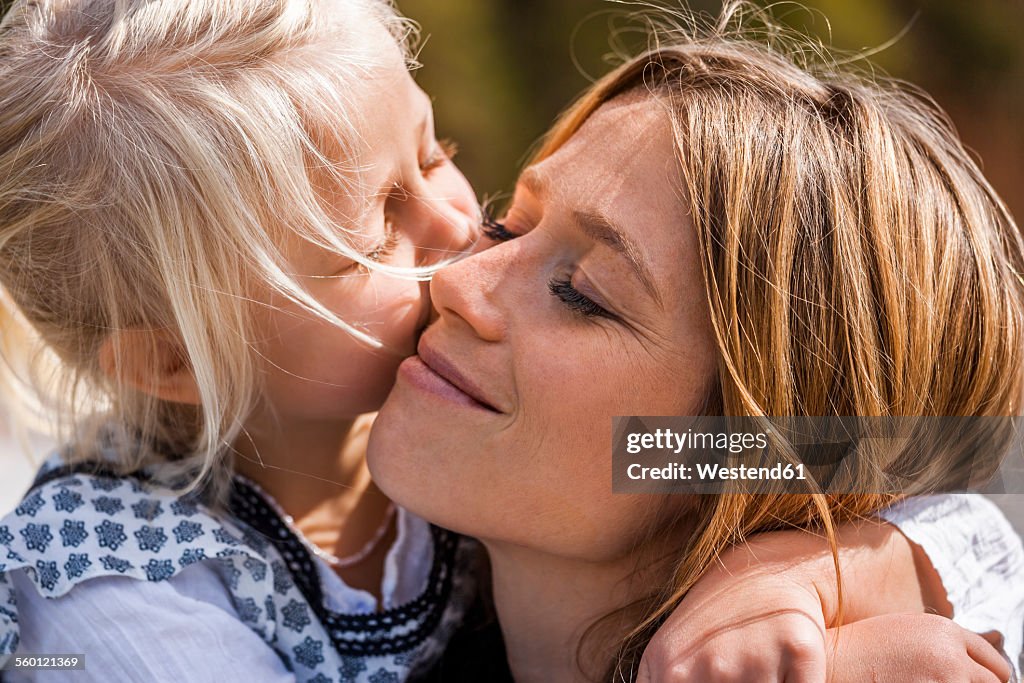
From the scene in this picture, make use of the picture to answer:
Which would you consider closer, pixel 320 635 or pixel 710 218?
pixel 710 218

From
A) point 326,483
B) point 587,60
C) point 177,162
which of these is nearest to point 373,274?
point 177,162

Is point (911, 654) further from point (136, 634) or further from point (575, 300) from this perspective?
point (136, 634)

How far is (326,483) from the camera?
Answer: 1774mm

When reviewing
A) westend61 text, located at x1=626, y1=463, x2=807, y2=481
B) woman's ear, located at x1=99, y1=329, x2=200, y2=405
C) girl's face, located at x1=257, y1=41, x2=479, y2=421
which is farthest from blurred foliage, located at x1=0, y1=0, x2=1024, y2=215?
westend61 text, located at x1=626, y1=463, x2=807, y2=481

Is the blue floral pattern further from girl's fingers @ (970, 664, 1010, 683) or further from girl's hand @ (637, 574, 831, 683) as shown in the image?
girl's fingers @ (970, 664, 1010, 683)

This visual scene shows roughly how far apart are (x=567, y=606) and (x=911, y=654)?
0.52m

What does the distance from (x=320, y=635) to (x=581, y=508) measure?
544 millimetres

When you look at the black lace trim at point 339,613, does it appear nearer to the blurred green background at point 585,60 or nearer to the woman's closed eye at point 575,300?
the woman's closed eye at point 575,300

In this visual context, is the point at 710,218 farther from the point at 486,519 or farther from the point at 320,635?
the point at 320,635

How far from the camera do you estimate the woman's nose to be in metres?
1.32

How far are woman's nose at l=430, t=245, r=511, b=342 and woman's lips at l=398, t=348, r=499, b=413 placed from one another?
0.24 ft

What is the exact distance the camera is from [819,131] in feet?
4.49

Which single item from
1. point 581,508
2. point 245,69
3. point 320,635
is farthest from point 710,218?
point 320,635

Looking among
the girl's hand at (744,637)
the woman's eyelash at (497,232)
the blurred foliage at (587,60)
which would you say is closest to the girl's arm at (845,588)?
the girl's hand at (744,637)
